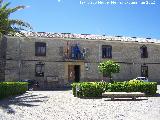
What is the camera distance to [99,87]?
18.8 meters

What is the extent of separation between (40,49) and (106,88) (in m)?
15.1

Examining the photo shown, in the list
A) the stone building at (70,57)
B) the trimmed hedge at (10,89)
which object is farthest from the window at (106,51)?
the trimmed hedge at (10,89)

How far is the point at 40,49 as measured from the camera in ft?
107

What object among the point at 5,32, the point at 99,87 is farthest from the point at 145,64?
the point at 5,32

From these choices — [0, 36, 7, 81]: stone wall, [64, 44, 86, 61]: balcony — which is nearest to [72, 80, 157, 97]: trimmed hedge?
[64, 44, 86, 61]: balcony

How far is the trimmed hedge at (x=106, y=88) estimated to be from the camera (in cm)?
1872

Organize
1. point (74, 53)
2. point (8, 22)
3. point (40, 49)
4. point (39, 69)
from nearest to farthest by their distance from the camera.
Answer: point (8, 22)
point (39, 69)
point (40, 49)
point (74, 53)

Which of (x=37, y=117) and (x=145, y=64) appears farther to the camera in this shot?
(x=145, y=64)

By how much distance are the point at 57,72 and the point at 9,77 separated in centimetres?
519

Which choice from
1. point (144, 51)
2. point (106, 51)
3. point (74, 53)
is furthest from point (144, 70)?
point (74, 53)

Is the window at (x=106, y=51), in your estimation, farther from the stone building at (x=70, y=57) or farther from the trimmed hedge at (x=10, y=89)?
the trimmed hedge at (x=10, y=89)

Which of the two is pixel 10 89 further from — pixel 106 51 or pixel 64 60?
pixel 106 51

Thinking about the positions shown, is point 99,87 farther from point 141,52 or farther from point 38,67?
point 141,52

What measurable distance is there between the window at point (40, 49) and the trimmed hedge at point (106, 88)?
13.3 m
